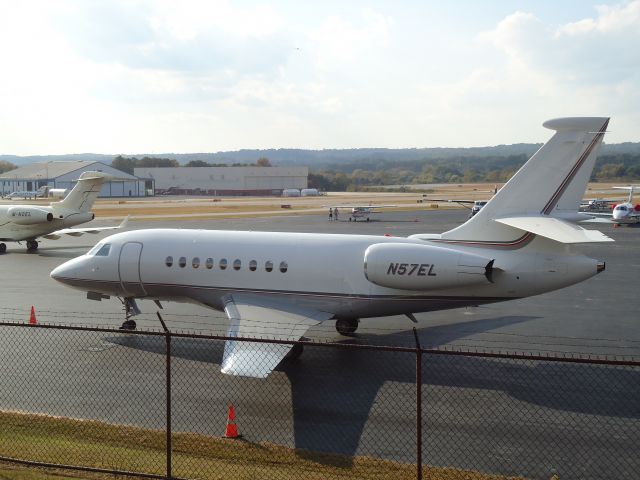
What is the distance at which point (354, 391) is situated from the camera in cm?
1521

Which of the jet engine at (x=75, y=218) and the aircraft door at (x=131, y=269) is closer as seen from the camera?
Answer: the aircraft door at (x=131, y=269)

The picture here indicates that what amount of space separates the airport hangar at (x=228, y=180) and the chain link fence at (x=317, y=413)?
5105 inches

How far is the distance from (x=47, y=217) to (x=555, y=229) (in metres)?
32.6

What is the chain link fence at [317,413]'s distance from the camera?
10.8m

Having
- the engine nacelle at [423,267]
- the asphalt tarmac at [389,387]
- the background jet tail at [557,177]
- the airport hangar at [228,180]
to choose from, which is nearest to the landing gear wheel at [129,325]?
the asphalt tarmac at [389,387]

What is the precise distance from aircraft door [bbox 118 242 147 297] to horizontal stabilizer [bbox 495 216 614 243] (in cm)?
993

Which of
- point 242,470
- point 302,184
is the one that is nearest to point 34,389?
point 242,470

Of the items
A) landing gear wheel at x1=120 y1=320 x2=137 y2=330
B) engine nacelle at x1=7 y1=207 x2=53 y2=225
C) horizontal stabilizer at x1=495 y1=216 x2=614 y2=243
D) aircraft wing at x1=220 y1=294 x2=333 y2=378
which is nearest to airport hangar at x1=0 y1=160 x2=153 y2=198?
engine nacelle at x1=7 y1=207 x2=53 y2=225

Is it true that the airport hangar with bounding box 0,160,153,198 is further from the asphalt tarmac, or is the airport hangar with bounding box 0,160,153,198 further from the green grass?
the green grass

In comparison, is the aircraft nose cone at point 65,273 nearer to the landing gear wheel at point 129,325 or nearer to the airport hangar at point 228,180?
the landing gear wheel at point 129,325

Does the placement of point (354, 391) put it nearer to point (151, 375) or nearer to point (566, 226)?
point (151, 375)

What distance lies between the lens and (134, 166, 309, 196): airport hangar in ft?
485

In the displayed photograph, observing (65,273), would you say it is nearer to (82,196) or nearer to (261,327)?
(261,327)

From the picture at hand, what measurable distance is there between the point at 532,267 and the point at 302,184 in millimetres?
136417
